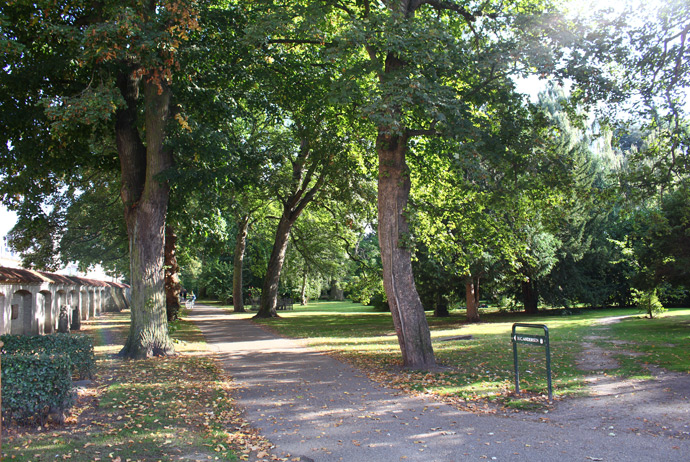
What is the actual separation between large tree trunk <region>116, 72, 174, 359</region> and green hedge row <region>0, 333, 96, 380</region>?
3367mm

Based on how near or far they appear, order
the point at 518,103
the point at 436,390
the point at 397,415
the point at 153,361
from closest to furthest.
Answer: the point at 397,415 < the point at 436,390 < the point at 518,103 < the point at 153,361

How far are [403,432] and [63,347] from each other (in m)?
6.03

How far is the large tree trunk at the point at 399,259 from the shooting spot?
34.9ft

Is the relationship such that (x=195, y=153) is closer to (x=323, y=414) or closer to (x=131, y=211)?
(x=131, y=211)

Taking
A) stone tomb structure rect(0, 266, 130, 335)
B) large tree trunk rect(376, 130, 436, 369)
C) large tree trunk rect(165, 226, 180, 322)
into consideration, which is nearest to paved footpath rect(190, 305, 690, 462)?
large tree trunk rect(376, 130, 436, 369)

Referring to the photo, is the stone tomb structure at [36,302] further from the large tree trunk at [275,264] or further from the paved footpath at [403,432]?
the paved footpath at [403,432]

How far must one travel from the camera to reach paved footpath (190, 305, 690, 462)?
5.31 m

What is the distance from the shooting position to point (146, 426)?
654cm

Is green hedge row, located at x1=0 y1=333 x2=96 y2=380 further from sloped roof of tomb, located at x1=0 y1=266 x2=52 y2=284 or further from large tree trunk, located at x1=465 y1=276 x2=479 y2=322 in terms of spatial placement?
large tree trunk, located at x1=465 y1=276 x2=479 y2=322

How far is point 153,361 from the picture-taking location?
1223 centimetres

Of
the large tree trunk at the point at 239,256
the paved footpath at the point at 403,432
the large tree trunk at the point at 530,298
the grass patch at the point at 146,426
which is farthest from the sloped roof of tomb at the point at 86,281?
the large tree trunk at the point at 530,298

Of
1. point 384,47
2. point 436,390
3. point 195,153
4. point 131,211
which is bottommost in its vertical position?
point 436,390

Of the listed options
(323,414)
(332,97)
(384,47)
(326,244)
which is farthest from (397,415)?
(326,244)

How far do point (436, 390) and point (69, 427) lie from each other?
210 inches
